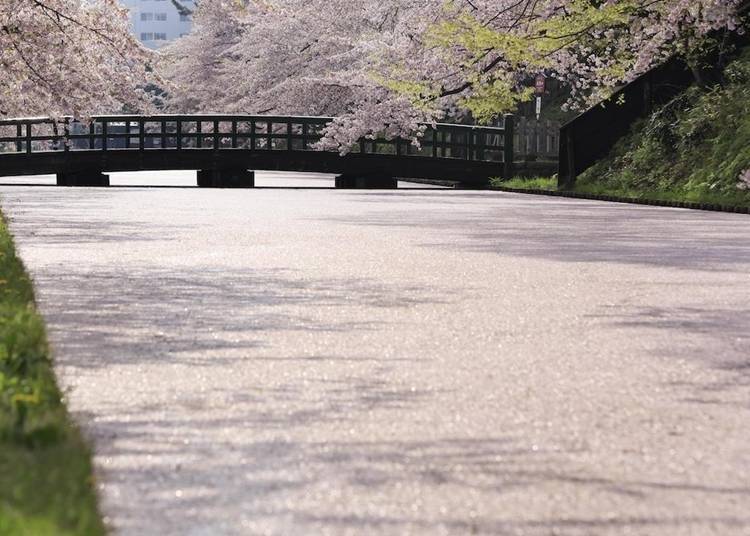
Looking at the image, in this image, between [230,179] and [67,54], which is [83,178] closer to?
[230,179]

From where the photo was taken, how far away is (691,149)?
28250mm

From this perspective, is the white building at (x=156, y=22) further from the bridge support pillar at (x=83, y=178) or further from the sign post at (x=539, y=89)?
the bridge support pillar at (x=83, y=178)

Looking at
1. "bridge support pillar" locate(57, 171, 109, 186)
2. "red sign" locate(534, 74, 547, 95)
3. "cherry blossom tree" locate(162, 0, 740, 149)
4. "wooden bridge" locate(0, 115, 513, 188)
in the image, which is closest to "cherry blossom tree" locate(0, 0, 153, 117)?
"cherry blossom tree" locate(162, 0, 740, 149)

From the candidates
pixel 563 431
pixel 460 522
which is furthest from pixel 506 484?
pixel 563 431

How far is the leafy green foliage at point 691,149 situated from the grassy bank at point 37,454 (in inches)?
762

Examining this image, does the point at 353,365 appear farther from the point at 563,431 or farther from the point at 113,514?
the point at 113,514

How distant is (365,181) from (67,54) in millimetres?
16312

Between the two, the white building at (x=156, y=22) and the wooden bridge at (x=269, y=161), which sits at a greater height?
the white building at (x=156, y=22)

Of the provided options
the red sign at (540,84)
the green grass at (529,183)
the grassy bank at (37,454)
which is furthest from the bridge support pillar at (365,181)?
the grassy bank at (37,454)

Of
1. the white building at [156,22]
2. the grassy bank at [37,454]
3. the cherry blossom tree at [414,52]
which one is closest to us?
the grassy bank at [37,454]

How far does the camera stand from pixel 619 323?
8.86 meters

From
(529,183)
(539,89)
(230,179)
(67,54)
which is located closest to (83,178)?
(230,179)

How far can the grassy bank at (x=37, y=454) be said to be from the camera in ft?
12.3

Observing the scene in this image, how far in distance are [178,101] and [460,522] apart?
69.0 m
